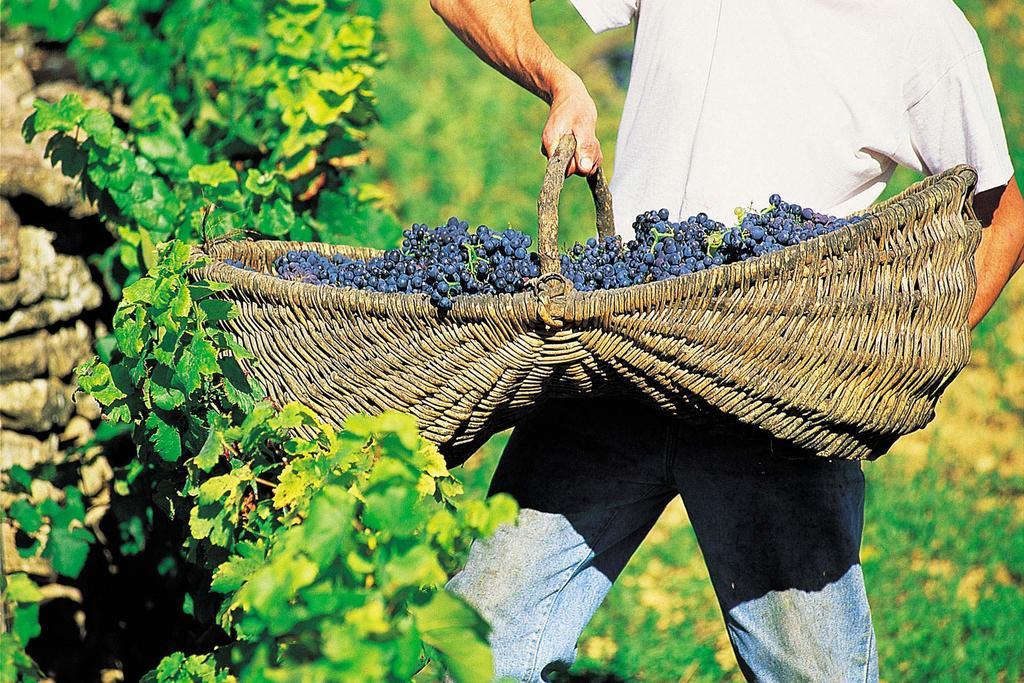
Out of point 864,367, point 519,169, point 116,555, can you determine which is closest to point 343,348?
point 864,367

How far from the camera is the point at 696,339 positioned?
1515 mm

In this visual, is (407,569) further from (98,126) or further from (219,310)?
(98,126)

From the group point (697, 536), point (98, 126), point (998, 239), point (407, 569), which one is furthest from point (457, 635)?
point (98, 126)

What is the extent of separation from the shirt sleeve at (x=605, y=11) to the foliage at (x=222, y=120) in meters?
0.80

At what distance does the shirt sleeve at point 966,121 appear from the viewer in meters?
1.78

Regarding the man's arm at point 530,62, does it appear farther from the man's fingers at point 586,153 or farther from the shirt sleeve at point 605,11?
the shirt sleeve at point 605,11

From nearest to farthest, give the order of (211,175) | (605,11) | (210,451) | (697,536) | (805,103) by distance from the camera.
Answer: (210,451) < (805,103) < (697,536) < (605,11) < (211,175)

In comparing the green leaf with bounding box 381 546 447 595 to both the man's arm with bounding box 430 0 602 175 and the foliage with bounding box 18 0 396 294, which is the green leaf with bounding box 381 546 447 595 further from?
the foliage with bounding box 18 0 396 294

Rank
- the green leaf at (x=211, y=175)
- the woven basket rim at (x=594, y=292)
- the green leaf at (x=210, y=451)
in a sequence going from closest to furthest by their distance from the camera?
the woven basket rim at (x=594, y=292), the green leaf at (x=210, y=451), the green leaf at (x=211, y=175)

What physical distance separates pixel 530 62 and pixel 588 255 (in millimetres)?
394

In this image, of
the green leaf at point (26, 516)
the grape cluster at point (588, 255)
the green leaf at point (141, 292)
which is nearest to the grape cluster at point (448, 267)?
the grape cluster at point (588, 255)

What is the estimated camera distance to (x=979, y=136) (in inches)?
70.2

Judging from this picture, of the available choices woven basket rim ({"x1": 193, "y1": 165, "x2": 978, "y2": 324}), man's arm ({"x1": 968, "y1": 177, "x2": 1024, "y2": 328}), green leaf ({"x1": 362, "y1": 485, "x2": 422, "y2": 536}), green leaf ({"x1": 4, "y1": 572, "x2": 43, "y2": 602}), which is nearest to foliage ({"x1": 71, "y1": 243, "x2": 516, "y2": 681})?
green leaf ({"x1": 362, "y1": 485, "x2": 422, "y2": 536})

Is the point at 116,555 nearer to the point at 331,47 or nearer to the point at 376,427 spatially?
the point at 331,47
